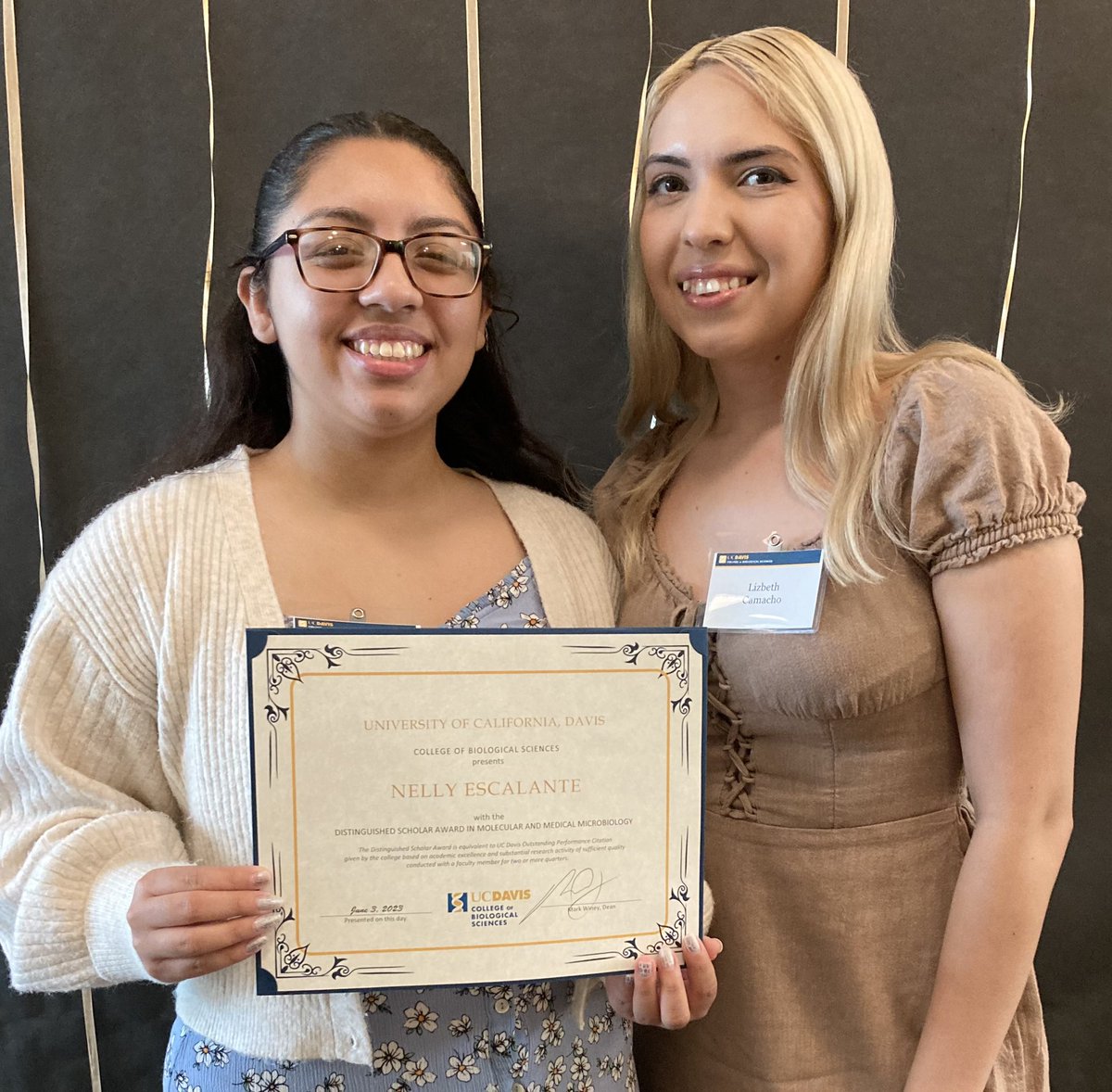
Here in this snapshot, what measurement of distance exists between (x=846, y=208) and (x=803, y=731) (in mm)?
699

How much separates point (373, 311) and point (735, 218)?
51 cm

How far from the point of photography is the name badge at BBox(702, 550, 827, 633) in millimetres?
1195

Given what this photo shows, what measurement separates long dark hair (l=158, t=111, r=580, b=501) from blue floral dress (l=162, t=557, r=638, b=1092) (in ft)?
1.18

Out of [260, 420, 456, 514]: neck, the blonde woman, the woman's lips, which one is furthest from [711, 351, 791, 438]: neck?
[260, 420, 456, 514]: neck

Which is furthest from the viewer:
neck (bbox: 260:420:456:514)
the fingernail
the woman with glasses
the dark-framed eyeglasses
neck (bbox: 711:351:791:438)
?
neck (bbox: 711:351:791:438)

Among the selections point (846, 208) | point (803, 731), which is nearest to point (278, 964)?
point (803, 731)

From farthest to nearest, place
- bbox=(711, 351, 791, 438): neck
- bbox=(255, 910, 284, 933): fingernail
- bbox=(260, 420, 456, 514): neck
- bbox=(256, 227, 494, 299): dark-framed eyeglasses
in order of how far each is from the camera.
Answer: bbox=(711, 351, 791, 438): neck < bbox=(260, 420, 456, 514): neck < bbox=(256, 227, 494, 299): dark-framed eyeglasses < bbox=(255, 910, 284, 933): fingernail

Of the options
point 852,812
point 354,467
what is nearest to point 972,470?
point 852,812

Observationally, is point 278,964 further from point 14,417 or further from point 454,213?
point 14,417

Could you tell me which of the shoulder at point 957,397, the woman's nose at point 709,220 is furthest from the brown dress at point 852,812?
the woman's nose at point 709,220

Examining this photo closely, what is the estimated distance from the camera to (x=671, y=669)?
1.02 meters

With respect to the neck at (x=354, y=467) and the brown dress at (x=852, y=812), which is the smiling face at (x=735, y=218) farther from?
the neck at (x=354, y=467)

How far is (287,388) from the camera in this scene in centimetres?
139
